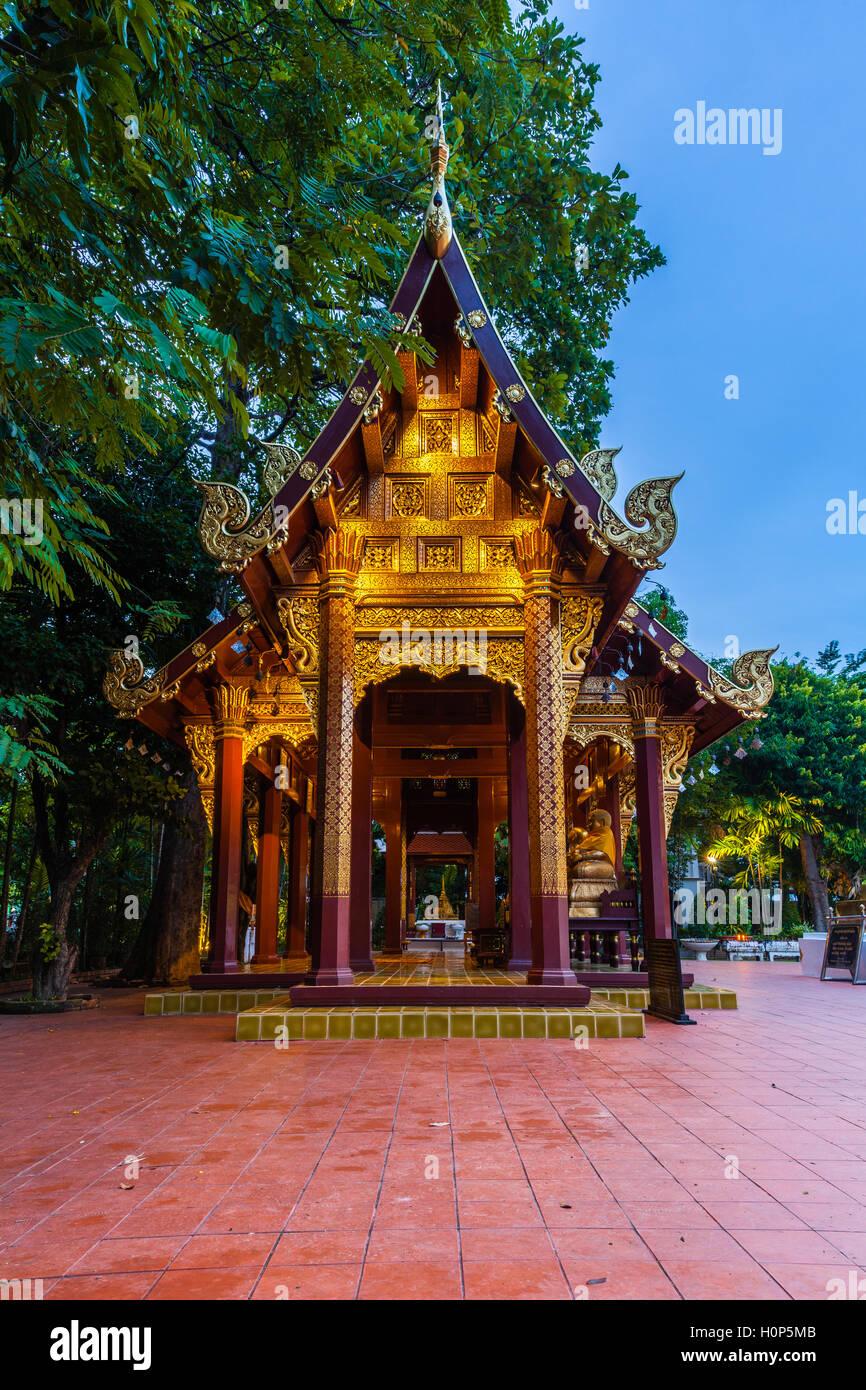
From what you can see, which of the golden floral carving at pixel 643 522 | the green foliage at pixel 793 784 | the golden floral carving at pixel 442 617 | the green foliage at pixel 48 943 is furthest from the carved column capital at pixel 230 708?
the green foliage at pixel 793 784

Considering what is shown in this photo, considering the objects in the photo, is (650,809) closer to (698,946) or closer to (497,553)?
(497,553)

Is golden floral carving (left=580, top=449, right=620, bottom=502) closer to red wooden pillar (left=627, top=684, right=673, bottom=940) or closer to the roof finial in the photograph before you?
the roof finial

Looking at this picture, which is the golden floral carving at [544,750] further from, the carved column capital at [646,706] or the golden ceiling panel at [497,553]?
the carved column capital at [646,706]

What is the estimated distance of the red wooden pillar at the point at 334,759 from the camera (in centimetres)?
715

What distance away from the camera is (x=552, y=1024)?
6.76 metres

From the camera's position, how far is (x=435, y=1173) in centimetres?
325

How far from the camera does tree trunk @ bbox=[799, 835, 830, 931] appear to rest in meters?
25.1

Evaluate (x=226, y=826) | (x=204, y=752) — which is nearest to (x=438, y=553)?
(x=204, y=752)

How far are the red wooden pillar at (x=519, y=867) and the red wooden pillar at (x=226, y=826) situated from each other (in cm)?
314

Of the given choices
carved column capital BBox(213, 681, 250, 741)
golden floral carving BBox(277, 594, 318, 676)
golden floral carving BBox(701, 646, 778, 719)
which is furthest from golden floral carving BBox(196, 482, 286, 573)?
golden floral carving BBox(701, 646, 778, 719)

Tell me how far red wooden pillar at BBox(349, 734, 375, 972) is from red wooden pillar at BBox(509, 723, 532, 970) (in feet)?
5.40
